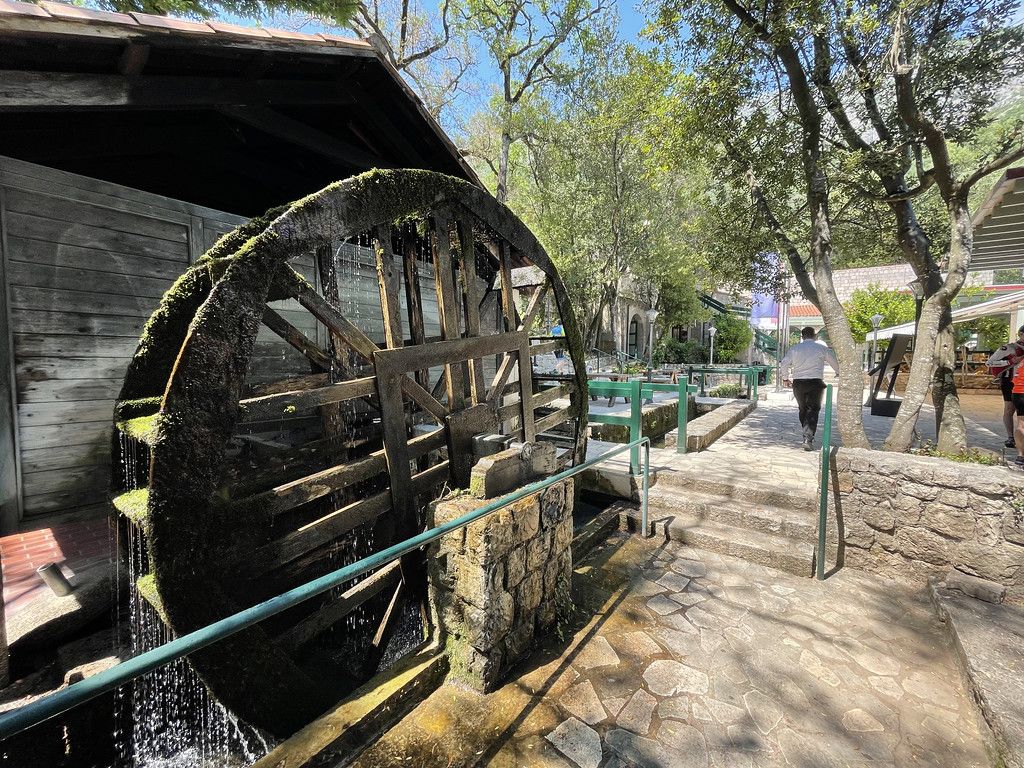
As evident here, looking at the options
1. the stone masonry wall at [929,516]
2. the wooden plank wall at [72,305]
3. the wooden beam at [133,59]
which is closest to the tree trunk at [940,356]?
the stone masonry wall at [929,516]

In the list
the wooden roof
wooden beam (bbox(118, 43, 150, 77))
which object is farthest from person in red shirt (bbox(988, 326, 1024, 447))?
wooden beam (bbox(118, 43, 150, 77))

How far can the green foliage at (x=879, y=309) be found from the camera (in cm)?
1492

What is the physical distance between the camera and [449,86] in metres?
13.2

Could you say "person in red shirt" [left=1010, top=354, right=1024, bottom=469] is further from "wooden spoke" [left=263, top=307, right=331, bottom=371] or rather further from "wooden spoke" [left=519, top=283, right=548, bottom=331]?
"wooden spoke" [left=263, top=307, right=331, bottom=371]

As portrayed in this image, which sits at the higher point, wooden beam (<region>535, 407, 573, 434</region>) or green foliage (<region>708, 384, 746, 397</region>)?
wooden beam (<region>535, 407, 573, 434</region>)

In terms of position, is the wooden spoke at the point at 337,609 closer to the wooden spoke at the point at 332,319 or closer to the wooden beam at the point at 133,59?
the wooden spoke at the point at 332,319

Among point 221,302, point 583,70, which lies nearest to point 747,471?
point 221,302

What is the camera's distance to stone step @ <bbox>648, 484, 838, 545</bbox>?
3.64 meters

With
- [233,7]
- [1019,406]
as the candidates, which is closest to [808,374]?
[1019,406]

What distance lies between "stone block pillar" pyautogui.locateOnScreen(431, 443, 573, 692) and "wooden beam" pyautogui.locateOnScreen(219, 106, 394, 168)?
2.79m

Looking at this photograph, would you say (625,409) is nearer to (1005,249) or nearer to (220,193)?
(1005,249)

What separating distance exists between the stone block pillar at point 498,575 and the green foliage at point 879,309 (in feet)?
54.6

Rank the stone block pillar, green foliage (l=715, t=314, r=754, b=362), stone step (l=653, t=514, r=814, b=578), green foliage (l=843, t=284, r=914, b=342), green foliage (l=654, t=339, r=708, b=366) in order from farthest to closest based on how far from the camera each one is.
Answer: green foliage (l=715, t=314, r=754, b=362)
green foliage (l=654, t=339, r=708, b=366)
green foliage (l=843, t=284, r=914, b=342)
stone step (l=653, t=514, r=814, b=578)
the stone block pillar

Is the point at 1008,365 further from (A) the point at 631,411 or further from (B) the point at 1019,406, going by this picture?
(A) the point at 631,411
